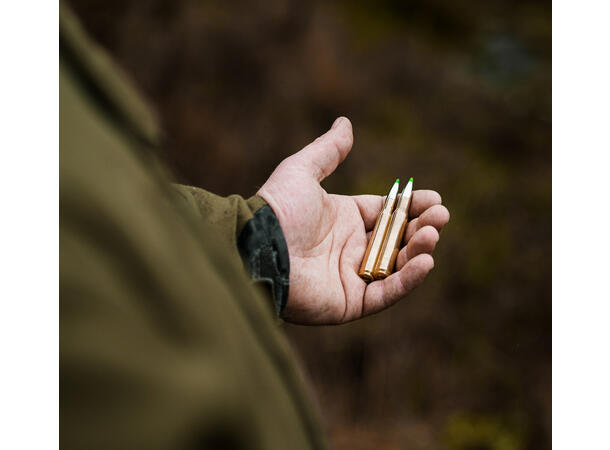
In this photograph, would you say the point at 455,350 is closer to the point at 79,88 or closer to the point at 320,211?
the point at 320,211

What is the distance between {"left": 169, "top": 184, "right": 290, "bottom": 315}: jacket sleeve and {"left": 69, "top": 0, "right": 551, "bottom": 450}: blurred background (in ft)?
4.75

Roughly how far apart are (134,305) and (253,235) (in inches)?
28.2

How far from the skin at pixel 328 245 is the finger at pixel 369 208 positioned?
0.04m

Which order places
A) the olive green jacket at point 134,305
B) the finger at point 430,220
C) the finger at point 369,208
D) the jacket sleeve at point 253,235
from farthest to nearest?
the finger at point 369,208
the finger at point 430,220
the jacket sleeve at point 253,235
the olive green jacket at point 134,305

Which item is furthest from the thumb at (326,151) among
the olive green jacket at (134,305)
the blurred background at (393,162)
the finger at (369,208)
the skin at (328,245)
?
the blurred background at (393,162)

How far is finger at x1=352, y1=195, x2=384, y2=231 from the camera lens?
123 centimetres

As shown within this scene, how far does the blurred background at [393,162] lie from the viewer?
2.37 metres

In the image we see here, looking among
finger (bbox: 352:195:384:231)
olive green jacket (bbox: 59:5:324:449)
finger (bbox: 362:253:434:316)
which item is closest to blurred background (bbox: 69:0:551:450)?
finger (bbox: 352:195:384:231)

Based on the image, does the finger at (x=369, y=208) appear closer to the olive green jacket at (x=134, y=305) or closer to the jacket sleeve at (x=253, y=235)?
the jacket sleeve at (x=253, y=235)

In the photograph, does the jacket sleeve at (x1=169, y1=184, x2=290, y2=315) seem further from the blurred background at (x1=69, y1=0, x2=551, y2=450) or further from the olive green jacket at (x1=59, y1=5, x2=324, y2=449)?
the blurred background at (x1=69, y1=0, x2=551, y2=450)

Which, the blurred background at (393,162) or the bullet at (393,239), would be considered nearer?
the bullet at (393,239)

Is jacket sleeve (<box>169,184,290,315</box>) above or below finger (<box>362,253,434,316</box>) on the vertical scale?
above

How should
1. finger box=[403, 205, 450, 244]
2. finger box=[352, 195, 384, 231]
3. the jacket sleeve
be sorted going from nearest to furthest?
1. the jacket sleeve
2. finger box=[403, 205, 450, 244]
3. finger box=[352, 195, 384, 231]

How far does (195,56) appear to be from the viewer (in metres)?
2.55
